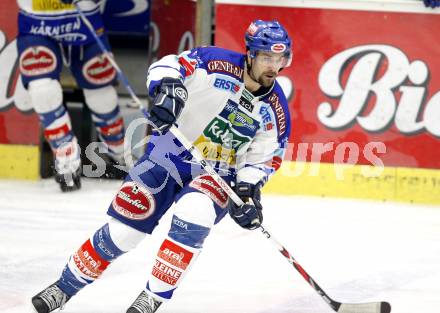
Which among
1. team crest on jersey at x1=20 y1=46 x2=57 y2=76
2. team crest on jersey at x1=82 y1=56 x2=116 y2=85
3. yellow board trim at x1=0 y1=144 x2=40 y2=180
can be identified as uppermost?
team crest on jersey at x1=20 y1=46 x2=57 y2=76

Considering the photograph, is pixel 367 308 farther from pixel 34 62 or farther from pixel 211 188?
pixel 34 62

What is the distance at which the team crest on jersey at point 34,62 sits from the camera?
6.79 metres

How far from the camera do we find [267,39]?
3.83 m

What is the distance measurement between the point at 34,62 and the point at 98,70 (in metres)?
0.48

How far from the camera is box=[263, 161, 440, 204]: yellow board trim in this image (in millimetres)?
6742

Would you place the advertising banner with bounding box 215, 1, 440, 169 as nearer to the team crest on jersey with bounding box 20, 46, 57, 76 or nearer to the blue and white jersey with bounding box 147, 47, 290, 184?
the team crest on jersey with bounding box 20, 46, 57, 76

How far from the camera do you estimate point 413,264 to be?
5.13m

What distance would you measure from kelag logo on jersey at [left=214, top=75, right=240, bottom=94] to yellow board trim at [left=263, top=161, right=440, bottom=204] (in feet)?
9.69

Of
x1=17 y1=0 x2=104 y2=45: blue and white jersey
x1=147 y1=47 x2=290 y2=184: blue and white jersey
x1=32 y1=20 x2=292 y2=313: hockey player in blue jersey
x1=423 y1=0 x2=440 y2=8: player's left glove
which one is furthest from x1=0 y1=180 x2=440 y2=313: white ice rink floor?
x1=423 y1=0 x2=440 y2=8: player's left glove

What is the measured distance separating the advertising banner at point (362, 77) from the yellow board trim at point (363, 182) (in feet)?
0.22

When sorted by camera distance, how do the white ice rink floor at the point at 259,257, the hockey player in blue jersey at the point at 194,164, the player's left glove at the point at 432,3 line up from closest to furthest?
the hockey player in blue jersey at the point at 194,164 → the white ice rink floor at the point at 259,257 → the player's left glove at the point at 432,3

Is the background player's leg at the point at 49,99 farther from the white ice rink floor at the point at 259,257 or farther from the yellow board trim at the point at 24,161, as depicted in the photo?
the yellow board trim at the point at 24,161

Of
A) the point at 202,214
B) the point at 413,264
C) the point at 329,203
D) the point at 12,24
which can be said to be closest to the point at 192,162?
the point at 202,214

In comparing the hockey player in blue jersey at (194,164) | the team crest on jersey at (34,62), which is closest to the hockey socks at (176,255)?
the hockey player in blue jersey at (194,164)
